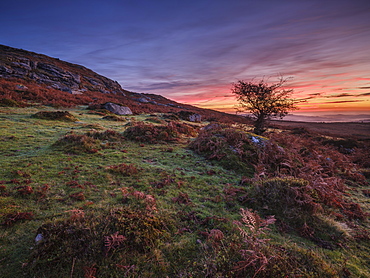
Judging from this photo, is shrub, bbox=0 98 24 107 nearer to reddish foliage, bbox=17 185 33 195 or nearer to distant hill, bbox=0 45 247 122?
distant hill, bbox=0 45 247 122

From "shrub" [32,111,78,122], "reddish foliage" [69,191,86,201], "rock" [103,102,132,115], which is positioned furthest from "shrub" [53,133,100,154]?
"rock" [103,102,132,115]

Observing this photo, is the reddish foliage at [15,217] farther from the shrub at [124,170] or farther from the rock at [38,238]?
the shrub at [124,170]

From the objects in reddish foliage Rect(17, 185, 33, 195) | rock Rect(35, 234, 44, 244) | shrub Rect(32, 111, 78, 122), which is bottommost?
rock Rect(35, 234, 44, 244)

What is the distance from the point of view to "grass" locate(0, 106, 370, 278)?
8.45ft

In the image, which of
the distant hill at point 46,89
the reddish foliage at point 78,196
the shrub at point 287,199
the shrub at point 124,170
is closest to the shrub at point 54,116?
the distant hill at point 46,89

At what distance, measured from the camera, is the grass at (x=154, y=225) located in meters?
Result: 2.57

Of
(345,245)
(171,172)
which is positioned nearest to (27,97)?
(171,172)

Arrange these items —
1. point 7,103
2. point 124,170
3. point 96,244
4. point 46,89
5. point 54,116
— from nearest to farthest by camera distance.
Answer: point 96,244 < point 124,170 < point 54,116 < point 7,103 < point 46,89

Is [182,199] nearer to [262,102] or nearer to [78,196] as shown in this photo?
[78,196]

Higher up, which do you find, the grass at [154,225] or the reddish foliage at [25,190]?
the reddish foliage at [25,190]

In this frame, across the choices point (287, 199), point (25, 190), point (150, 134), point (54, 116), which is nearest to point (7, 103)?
point (54, 116)

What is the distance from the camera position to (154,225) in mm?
3492

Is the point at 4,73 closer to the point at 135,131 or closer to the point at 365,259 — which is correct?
the point at 135,131

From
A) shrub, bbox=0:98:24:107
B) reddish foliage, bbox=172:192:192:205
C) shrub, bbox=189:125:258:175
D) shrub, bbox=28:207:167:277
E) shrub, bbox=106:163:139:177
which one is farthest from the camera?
shrub, bbox=0:98:24:107
